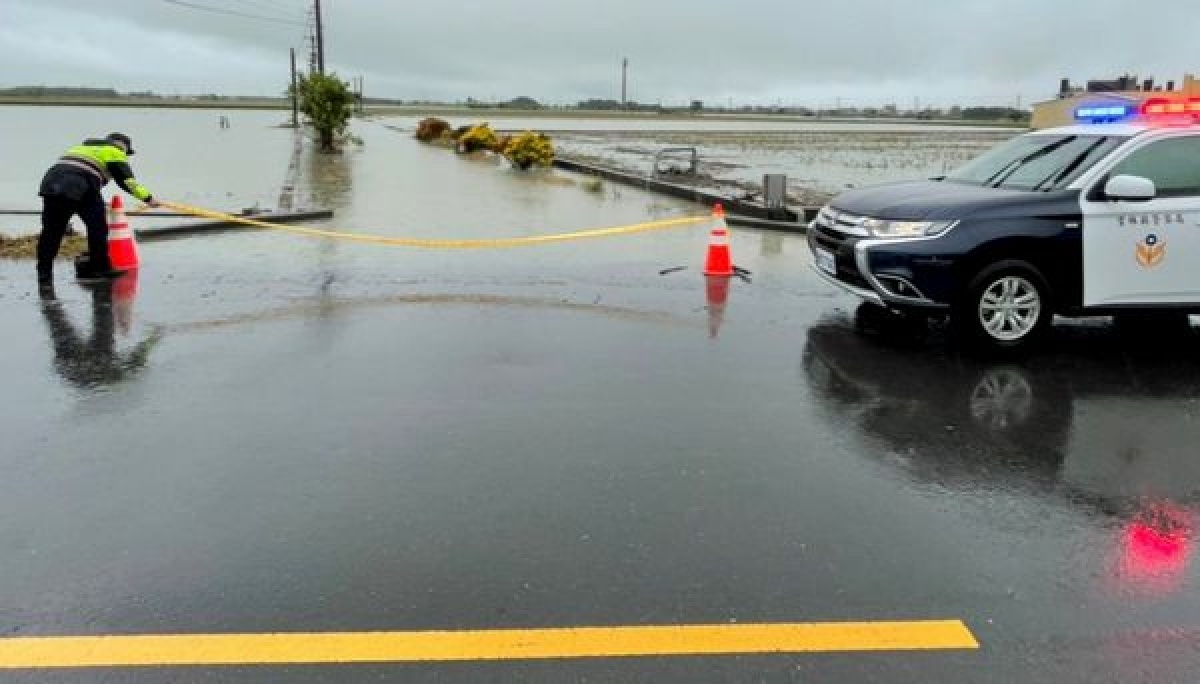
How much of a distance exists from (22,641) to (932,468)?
162 inches

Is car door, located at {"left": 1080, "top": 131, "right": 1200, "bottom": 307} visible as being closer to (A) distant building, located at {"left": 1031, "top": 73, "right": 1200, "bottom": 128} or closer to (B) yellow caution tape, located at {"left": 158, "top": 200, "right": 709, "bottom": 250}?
(A) distant building, located at {"left": 1031, "top": 73, "right": 1200, "bottom": 128}

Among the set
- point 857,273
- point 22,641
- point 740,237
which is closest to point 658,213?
point 740,237

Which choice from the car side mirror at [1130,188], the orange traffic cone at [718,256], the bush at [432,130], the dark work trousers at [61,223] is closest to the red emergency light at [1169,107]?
the car side mirror at [1130,188]

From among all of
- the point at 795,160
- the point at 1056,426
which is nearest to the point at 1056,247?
the point at 1056,426

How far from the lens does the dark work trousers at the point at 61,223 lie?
9.61 meters

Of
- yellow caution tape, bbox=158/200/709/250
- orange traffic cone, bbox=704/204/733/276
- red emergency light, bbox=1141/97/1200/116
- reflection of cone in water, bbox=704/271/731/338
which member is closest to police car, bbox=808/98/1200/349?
red emergency light, bbox=1141/97/1200/116

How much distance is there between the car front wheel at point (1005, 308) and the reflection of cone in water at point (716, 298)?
6.30 ft

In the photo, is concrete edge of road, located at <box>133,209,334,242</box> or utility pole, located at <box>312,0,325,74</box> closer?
concrete edge of road, located at <box>133,209,334,242</box>

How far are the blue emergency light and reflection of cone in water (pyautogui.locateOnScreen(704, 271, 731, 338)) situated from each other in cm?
355

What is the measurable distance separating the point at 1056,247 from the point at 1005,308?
0.58 metres

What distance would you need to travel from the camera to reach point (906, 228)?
7.51m

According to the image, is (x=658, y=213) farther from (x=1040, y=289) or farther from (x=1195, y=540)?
(x=1195, y=540)

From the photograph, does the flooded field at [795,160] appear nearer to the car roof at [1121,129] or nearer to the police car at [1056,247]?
the car roof at [1121,129]

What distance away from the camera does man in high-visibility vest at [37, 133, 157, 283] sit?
9547 mm
